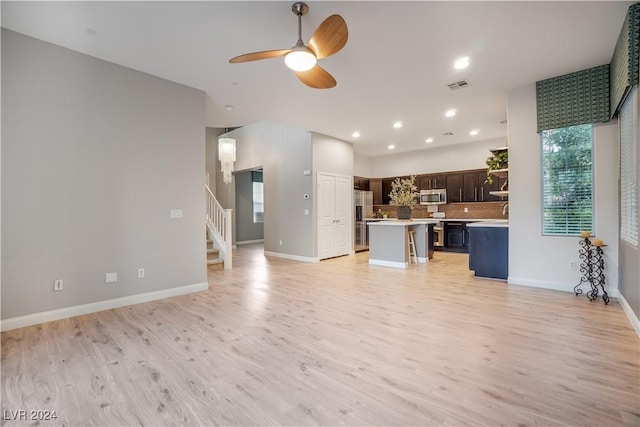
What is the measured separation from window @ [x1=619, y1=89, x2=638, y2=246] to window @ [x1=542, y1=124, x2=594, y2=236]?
15.9 inches

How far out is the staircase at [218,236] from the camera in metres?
6.24

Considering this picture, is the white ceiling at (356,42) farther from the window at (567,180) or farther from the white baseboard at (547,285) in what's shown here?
the white baseboard at (547,285)

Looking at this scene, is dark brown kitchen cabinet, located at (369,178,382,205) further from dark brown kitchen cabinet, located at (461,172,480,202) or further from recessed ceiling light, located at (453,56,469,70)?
recessed ceiling light, located at (453,56,469,70)

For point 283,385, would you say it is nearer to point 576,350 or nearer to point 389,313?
point 389,313

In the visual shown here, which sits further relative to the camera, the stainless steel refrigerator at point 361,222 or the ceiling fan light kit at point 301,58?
the stainless steel refrigerator at point 361,222

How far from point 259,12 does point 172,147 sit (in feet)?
7.61

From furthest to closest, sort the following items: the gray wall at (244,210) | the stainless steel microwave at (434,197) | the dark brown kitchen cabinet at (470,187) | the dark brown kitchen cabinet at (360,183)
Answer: the gray wall at (244,210) < the dark brown kitchen cabinet at (360,183) < the stainless steel microwave at (434,197) < the dark brown kitchen cabinet at (470,187)

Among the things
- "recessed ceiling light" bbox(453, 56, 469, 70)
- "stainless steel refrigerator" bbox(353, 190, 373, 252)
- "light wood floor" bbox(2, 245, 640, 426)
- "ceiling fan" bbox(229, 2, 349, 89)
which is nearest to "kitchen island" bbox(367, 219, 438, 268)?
"light wood floor" bbox(2, 245, 640, 426)

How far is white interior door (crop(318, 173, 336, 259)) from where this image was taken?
712 centimetres

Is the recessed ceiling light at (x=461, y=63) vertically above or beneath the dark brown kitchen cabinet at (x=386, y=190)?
above

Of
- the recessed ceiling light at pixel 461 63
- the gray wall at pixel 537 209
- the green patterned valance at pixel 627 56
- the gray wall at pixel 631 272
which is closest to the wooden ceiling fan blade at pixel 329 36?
the recessed ceiling light at pixel 461 63

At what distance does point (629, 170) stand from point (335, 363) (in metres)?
3.81

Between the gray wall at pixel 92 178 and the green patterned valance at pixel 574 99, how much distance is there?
199 inches

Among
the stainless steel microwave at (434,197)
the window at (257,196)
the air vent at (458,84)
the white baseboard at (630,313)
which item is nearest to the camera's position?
the white baseboard at (630,313)
